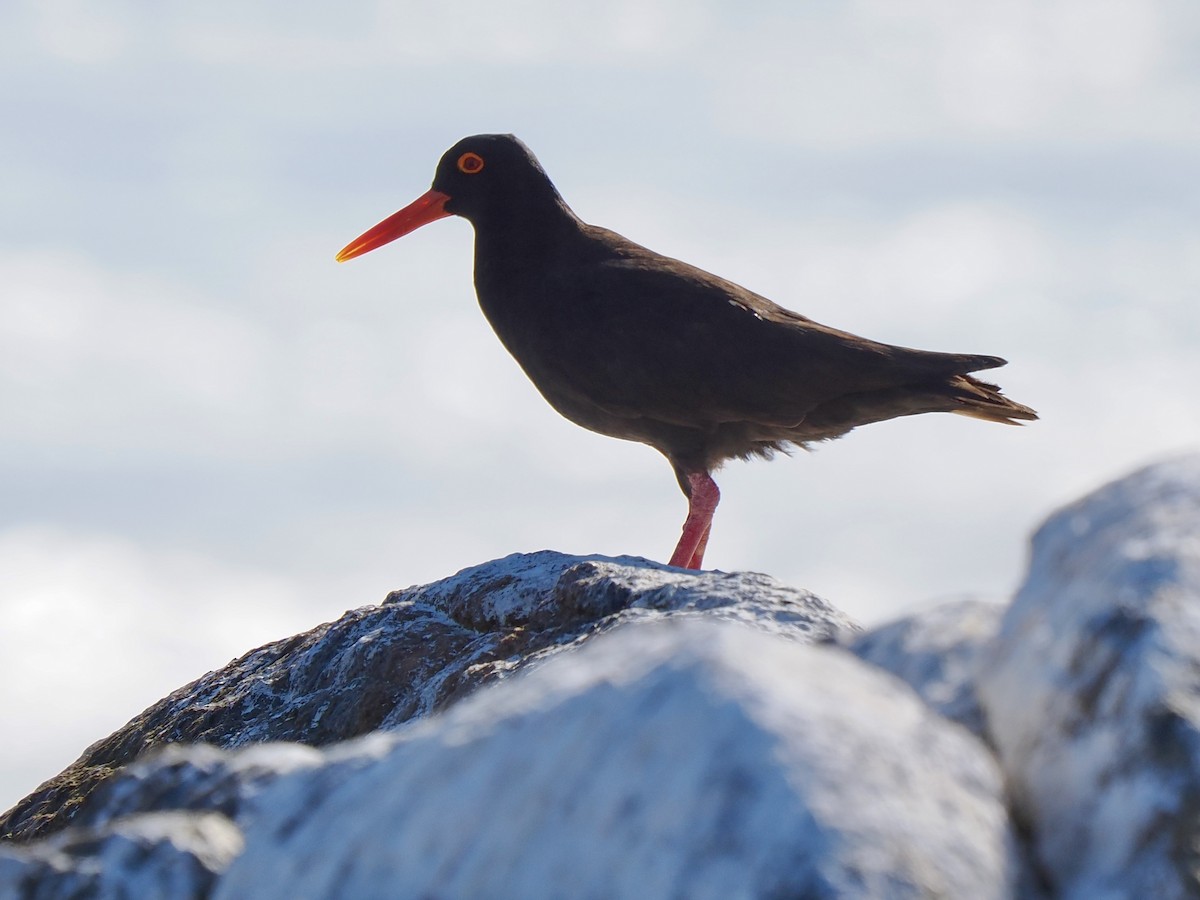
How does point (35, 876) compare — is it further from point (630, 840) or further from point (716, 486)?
point (716, 486)

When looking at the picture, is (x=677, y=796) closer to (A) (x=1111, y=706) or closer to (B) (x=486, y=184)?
(A) (x=1111, y=706)

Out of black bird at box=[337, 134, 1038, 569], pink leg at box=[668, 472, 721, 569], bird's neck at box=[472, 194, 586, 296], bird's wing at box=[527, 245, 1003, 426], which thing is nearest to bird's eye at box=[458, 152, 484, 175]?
bird's neck at box=[472, 194, 586, 296]

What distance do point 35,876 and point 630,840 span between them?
1.00m

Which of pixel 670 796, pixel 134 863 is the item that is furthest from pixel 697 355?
pixel 670 796

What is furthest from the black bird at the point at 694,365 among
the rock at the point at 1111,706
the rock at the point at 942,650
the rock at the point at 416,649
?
the rock at the point at 1111,706

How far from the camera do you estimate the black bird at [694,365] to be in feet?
25.6

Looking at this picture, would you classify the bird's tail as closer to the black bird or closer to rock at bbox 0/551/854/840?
the black bird

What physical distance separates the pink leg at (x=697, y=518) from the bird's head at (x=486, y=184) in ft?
6.85

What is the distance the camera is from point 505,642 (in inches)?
168

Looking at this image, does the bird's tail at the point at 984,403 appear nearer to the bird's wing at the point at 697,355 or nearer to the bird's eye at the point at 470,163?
the bird's wing at the point at 697,355

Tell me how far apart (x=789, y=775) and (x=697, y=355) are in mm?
6180

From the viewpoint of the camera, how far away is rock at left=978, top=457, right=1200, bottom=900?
5.72 ft

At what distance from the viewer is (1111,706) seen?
1831 mm

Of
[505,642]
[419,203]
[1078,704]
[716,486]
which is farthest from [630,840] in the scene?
[419,203]
